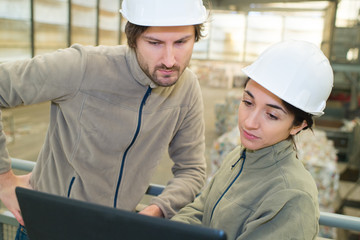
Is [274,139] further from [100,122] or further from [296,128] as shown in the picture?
[100,122]

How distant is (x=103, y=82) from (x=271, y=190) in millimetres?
657

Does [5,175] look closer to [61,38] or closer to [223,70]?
[61,38]

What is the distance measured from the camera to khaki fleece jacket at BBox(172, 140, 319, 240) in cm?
83

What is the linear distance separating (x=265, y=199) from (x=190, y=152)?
1.88ft

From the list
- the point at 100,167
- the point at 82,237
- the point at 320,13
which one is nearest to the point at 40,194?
the point at 82,237

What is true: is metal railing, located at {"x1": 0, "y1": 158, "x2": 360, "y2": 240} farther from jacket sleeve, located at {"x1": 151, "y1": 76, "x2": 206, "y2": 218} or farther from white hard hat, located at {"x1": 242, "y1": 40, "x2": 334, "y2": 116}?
white hard hat, located at {"x1": 242, "y1": 40, "x2": 334, "y2": 116}

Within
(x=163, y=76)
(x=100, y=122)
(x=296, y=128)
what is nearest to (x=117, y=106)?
(x=100, y=122)

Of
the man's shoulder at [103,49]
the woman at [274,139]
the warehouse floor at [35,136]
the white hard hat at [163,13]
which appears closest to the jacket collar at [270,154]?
the woman at [274,139]

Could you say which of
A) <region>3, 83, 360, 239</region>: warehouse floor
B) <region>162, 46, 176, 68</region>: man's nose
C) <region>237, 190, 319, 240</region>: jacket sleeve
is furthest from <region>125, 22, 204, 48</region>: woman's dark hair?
<region>3, 83, 360, 239</region>: warehouse floor

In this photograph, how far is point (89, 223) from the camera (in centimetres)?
56

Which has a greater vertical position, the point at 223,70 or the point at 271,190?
the point at 271,190

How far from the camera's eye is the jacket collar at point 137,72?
1198 millimetres

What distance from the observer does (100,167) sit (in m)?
1.25

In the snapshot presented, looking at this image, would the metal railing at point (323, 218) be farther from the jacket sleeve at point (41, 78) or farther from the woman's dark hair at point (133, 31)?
the woman's dark hair at point (133, 31)
